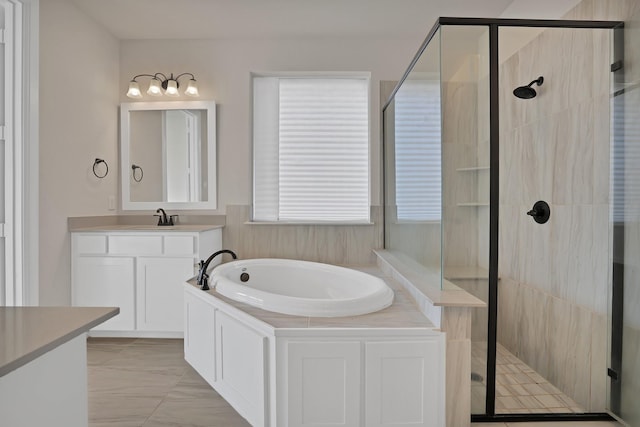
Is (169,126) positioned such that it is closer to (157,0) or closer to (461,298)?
(157,0)

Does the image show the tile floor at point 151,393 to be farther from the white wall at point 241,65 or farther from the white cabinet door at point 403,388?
the white wall at point 241,65

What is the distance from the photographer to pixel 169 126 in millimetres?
3584

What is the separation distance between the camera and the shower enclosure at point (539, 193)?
6.22 ft

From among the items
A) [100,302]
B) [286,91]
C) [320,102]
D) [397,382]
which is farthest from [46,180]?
[397,382]

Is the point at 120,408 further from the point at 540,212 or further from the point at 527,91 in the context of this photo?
the point at 527,91

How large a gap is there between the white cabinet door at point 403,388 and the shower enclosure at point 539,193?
11.6 inches

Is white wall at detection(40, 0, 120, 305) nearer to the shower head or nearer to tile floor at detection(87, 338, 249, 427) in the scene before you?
tile floor at detection(87, 338, 249, 427)

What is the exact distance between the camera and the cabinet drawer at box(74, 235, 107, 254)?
3.02 meters

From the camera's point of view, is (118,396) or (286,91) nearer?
(118,396)

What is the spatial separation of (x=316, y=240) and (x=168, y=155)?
155 centimetres

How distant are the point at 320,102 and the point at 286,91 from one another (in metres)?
0.32

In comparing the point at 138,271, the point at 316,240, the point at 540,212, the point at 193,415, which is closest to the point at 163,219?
the point at 138,271

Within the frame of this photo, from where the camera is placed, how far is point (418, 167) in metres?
2.30

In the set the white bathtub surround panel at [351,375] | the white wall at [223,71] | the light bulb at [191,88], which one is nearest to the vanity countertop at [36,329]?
the white bathtub surround panel at [351,375]
